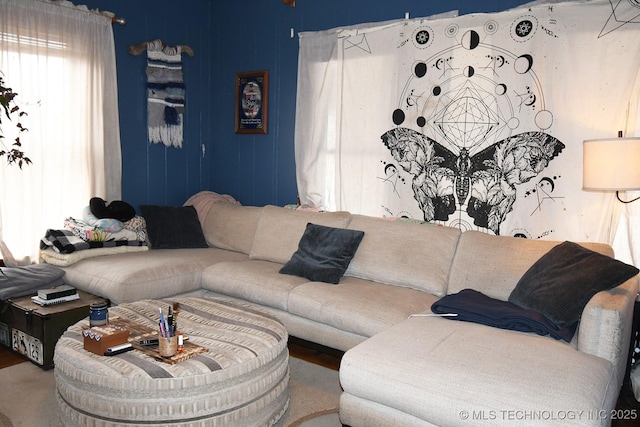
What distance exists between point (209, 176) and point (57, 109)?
149 cm

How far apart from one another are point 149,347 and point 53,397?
0.74 metres

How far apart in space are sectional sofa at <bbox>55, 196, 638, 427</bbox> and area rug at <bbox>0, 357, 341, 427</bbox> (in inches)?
8.2

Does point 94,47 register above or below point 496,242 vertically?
above

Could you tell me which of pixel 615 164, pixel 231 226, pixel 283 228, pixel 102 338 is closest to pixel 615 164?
pixel 615 164

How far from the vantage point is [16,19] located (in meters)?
3.59

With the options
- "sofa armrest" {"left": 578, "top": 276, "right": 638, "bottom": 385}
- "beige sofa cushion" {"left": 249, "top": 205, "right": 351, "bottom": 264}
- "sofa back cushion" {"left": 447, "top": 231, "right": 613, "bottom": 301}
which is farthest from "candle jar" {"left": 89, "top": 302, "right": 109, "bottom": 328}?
"sofa armrest" {"left": 578, "top": 276, "right": 638, "bottom": 385}

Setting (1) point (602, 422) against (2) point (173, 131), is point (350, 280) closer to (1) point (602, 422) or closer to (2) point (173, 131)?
(1) point (602, 422)

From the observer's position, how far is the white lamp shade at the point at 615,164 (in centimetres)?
252

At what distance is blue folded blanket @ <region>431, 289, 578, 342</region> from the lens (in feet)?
7.78

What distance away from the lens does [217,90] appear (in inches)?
192

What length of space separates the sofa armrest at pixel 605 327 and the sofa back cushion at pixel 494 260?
0.53 metres

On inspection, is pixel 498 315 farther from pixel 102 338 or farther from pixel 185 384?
pixel 102 338

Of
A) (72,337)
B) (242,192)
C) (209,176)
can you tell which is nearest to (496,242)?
(72,337)

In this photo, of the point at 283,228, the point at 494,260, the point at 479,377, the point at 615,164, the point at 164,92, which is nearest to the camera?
the point at 479,377
